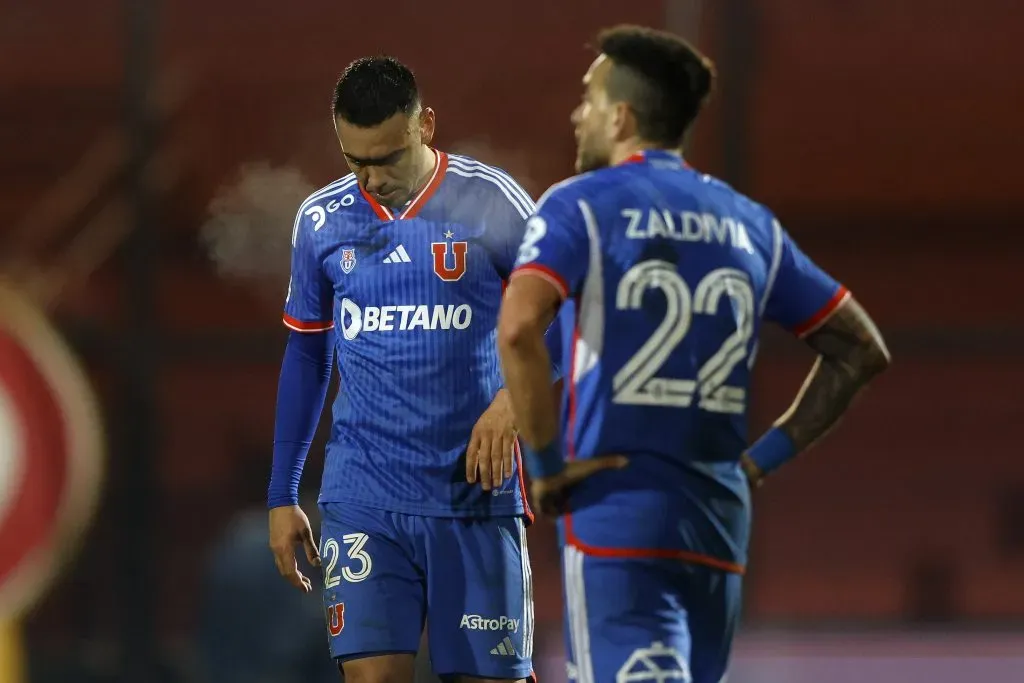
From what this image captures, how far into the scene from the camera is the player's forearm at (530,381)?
3018 mm

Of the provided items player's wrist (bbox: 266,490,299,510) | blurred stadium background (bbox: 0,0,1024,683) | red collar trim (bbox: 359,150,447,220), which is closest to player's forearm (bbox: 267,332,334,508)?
player's wrist (bbox: 266,490,299,510)

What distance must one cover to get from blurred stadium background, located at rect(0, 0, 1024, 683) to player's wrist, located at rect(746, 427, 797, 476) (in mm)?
4218

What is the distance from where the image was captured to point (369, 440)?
408 centimetres

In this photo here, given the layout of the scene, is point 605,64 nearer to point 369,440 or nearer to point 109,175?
point 369,440

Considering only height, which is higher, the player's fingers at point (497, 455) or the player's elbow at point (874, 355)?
the player's elbow at point (874, 355)

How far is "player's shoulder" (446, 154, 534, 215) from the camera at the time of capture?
4.14 metres

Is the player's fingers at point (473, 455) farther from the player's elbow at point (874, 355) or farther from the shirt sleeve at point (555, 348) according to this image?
the player's elbow at point (874, 355)

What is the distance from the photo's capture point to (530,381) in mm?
3059

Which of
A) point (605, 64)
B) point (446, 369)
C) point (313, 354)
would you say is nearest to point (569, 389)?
point (605, 64)

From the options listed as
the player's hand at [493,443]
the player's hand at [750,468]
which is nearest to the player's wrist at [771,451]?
the player's hand at [750,468]

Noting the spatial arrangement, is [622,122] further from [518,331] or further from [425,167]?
[425,167]

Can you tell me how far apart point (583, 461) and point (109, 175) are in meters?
5.58

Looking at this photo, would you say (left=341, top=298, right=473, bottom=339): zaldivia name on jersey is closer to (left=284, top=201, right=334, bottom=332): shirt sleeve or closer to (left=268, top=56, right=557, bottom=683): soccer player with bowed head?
(left=268, top=56, right=557, bottom=683): soccer player with bowed head

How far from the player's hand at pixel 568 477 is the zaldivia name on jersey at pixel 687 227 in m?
0.40
